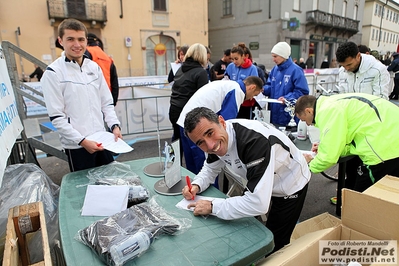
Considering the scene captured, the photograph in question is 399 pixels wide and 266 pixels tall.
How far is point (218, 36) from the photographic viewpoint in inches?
926

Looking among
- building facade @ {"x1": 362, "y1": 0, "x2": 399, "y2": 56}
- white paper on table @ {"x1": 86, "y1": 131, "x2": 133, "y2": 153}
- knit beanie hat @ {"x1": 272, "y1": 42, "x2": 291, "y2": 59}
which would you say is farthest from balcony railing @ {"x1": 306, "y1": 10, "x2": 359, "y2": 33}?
white paper on table @ {"x1": 86, "y1": 131, "x2": 133, "y2": 153}

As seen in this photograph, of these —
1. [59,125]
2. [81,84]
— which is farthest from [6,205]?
[81,84]

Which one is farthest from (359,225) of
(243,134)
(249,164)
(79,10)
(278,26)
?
(278,26)

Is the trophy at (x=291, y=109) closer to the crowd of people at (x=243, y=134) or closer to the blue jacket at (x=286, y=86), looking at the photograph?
the blue jacket at (x=286, y=86)

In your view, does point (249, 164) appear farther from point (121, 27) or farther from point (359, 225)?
point (121, 27)

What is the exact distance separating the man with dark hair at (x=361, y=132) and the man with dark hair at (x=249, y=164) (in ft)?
1.11

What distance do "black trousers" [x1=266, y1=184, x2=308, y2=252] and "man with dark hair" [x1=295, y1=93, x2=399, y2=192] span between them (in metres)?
0.36

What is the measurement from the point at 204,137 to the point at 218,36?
23732mm

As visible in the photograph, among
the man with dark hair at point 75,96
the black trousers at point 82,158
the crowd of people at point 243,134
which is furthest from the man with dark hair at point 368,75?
the black trousers at point 82,158

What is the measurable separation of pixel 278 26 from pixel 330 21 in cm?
745

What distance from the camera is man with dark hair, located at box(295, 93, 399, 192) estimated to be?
6.27ft

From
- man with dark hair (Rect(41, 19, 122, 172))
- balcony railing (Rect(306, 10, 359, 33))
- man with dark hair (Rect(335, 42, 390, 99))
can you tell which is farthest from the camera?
balcony railing (Rect(306, 10, 359, 33))

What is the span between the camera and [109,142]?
6.99ft

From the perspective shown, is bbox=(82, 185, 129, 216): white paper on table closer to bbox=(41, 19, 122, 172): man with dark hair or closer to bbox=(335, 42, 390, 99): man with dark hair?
bbox=(41, 19, 122, 172): man with dark hair
